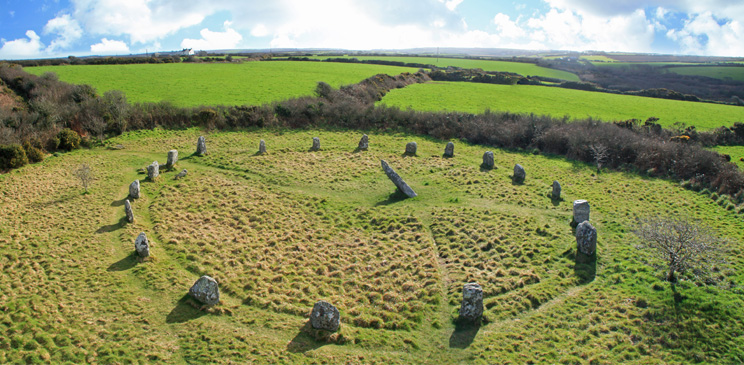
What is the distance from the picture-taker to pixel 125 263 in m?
18.8

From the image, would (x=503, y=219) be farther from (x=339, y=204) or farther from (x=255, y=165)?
(x=255, y=165)

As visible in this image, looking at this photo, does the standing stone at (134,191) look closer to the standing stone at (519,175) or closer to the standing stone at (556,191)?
the standing stone at (519,175)

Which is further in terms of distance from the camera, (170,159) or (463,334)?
(170,159)

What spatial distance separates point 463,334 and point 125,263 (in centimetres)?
1481

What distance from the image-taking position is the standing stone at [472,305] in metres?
15.1

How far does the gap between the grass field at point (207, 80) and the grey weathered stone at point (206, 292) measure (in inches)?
1360

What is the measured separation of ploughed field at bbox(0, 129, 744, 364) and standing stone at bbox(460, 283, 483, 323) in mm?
660

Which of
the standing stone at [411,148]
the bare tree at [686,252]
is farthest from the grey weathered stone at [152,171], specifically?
the bare tree at [686,252]

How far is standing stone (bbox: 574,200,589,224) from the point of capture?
74.4ft

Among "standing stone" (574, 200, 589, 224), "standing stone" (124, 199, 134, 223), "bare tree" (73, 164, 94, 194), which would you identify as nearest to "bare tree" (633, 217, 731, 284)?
"standing stone" (574, 200, 589, 224)

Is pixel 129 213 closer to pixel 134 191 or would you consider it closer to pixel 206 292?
pixel 134 191

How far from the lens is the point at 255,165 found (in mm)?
32156

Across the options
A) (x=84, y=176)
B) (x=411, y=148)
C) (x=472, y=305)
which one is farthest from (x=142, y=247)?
(x=411, y=148)

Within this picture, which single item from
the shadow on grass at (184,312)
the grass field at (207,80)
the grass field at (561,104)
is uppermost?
the grass field at (207,80)
